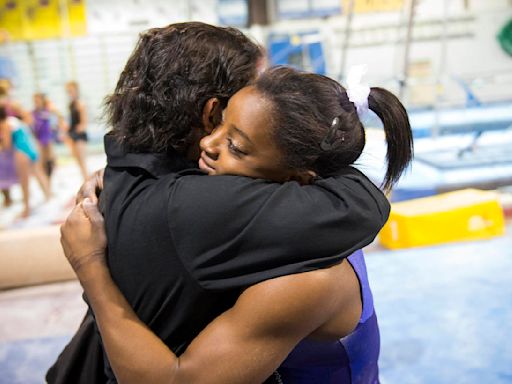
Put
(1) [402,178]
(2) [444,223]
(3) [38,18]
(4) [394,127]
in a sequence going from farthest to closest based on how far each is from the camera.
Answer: (3) [38,18], (2) [444,223], (1) [402,178], (4) [394,127]

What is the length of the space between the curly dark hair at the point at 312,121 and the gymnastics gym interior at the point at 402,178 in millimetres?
94

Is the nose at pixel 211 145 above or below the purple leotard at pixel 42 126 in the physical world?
above

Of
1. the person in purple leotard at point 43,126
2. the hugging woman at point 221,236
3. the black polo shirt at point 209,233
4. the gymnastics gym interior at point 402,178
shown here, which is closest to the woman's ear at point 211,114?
the hugging woman at point 221,236

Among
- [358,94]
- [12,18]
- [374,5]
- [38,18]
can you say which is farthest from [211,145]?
[374,5]

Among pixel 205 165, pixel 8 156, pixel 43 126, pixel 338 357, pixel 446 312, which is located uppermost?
pixel 205 165

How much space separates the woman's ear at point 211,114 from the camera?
98 centimetres

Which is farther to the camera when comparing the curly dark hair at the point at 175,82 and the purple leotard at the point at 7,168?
the purple leotard at the point at 7,168

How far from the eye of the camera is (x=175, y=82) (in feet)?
3.07

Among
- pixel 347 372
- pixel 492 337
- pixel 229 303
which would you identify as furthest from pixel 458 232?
pixel 229 303

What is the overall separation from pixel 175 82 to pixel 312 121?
0.79ft

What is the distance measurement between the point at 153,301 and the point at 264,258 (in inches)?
8.1

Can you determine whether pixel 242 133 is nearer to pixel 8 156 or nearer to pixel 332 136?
pixel 332 136

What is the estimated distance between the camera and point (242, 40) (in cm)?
102

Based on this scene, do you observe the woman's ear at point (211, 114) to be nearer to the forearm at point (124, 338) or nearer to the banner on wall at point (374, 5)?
the forearm at point (124, 338)
